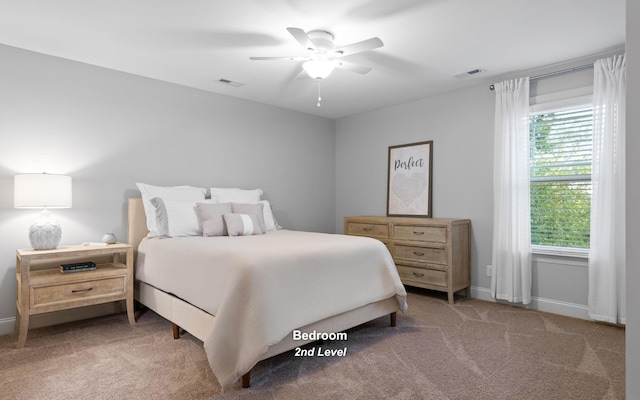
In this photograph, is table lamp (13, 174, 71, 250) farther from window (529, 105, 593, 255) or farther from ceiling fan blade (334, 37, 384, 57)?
window (529, 105, 593, 255)

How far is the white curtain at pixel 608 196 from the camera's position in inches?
115

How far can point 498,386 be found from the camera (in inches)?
79.4

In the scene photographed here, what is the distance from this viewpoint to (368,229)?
14.6ft

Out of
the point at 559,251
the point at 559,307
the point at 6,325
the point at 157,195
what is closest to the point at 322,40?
the point at 157,195

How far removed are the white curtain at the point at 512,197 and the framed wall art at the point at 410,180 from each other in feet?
2.84

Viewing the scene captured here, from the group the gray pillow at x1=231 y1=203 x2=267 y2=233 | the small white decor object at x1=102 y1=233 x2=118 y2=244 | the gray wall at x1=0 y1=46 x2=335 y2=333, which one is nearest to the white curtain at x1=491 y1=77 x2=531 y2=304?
the gray pillow at x1=231 y1=203 x2=267 y2=233

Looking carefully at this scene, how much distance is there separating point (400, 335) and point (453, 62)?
2412 millimetres

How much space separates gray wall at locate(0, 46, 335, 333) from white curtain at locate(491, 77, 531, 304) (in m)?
2.53

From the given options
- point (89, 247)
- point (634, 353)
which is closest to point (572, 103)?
point (634, 353)

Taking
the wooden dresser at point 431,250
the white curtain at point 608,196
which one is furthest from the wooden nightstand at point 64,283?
the white curtain at point 608,196

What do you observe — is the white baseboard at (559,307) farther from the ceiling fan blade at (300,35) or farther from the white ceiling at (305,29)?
the ceiling fan blade at (300,35)

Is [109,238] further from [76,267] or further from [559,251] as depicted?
[559,251]

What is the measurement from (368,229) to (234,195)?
1642 millimetres

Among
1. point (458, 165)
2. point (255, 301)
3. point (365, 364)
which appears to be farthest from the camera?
point (458, 165)
